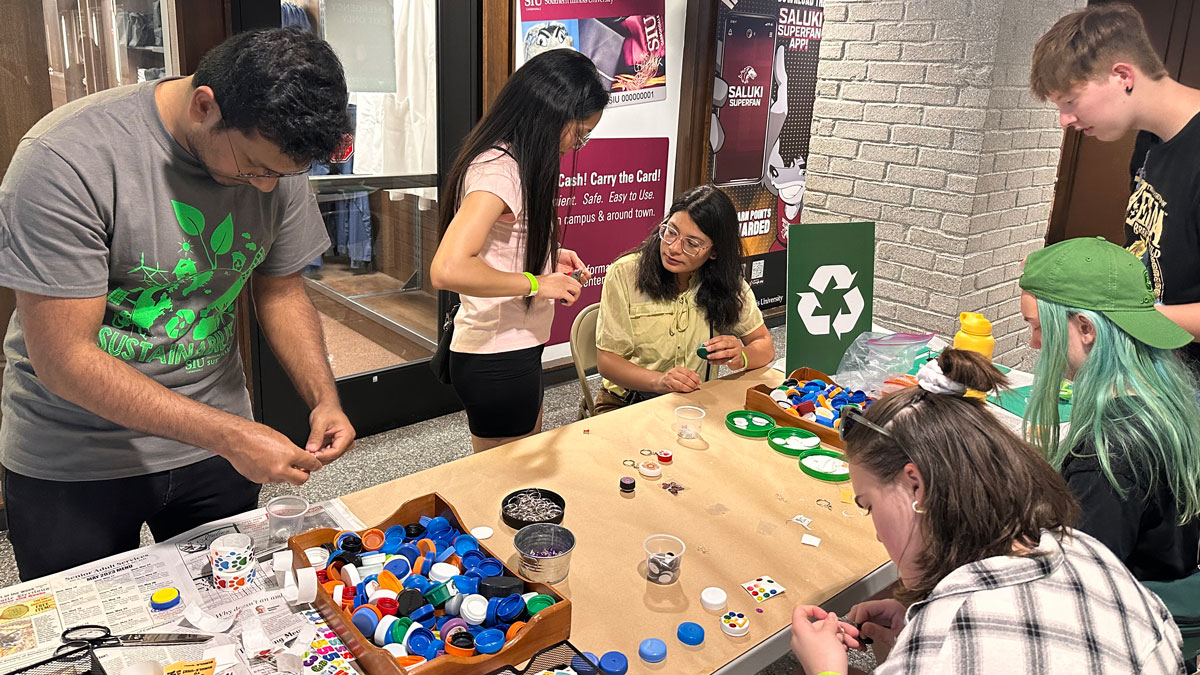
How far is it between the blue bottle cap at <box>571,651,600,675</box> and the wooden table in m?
0.05

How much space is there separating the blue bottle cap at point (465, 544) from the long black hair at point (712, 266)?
48.5 inches

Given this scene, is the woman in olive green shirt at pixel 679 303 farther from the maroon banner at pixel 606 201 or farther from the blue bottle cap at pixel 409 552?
the maroon banner at pixel 606 201

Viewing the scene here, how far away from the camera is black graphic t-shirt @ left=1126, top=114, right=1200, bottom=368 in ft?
6.22

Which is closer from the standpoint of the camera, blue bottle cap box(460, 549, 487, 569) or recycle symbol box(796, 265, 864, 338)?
blue bottle cap box(460, 549, 487, 569)

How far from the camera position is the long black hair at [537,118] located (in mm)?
1861

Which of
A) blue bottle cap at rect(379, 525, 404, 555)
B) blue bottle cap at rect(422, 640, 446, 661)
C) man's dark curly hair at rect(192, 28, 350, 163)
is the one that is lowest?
blue bottle cap at rect(422, 640, 446, 661)

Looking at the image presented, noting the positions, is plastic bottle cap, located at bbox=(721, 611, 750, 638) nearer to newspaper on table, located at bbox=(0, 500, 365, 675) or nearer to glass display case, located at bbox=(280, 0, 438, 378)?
newspaper on table, located at bbox=(0, 500, 365, 675)

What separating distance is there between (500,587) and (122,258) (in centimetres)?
79

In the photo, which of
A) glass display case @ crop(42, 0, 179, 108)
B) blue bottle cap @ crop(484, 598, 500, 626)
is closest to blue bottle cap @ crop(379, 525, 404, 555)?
blue bottle cap @ crop(484, 598, 500, 626)

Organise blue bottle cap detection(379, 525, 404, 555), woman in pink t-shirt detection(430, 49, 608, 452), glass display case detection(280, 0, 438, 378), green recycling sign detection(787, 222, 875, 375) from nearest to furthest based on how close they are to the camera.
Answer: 1. blue bottle cap detection(379, 525, 404, 555)
2. woman in pink t-shirt detection(430, 49, 608, 452)
3. green recycling sign detection(787, 222, 875, 375)
4. glass display case detection(280, 0, 438, 378)

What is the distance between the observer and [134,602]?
1.19m

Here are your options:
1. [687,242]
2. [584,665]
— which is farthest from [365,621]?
[687,242]

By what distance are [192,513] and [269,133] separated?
2.41ft

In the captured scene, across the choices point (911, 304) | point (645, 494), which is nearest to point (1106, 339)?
point (645, 494)
